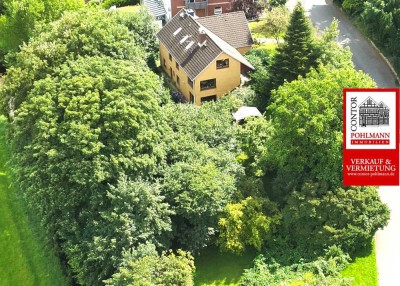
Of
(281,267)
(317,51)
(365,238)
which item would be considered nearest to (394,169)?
(365,238)

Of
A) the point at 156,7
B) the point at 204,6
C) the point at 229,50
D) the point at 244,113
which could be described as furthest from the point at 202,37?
the point at 156,7

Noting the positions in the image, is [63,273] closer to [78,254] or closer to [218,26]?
[78,254]

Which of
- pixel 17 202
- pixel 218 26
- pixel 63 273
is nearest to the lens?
pixel 63 273

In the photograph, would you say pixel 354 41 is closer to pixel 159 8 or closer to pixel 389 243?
pixel 159 8

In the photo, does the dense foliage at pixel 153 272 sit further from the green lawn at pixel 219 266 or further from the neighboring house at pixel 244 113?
the neighboring house at pixel 244 113

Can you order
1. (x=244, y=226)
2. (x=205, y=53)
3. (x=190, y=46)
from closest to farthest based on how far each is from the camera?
(x=244, y=226)
(x=205, y=53)
(x=190, y=46)

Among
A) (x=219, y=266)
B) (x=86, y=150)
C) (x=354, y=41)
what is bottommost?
(x=219, y=266)

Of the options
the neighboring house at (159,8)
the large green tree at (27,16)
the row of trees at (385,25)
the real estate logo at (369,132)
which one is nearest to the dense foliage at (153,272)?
the real estate logo at (369,132)
